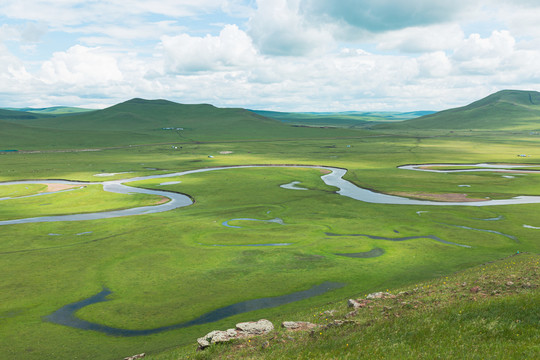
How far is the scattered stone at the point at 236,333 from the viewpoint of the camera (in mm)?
23305

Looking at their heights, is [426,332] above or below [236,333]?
above

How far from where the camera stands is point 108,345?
29219mm

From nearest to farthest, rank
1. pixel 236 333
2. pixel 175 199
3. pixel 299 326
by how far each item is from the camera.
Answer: pixel 236 333, pixel 299 326, pixel 175 199

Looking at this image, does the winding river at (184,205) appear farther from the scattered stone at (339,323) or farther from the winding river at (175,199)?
the scattered stone at (339,323)

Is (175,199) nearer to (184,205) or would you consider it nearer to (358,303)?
(184,205)

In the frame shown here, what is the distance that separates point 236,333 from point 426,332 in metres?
10.9

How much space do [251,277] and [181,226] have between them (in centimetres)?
2460

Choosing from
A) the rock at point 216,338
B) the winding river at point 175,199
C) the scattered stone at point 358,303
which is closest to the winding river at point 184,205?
the winding river at point 175,199

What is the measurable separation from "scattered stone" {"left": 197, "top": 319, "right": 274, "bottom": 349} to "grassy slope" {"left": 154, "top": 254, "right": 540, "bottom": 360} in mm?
576

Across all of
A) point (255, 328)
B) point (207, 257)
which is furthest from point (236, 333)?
point (207, 257)

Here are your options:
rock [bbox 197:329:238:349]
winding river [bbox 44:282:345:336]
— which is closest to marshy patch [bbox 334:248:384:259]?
winding river [bbox 44:282:345:336]

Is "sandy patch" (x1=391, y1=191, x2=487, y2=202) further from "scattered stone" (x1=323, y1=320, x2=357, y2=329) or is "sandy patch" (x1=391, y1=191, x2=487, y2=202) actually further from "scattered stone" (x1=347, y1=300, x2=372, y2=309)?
"scattered stone" (x1=323, y1=320, x2=357, y2=329)

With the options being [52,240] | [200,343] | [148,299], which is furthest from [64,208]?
[200,343]

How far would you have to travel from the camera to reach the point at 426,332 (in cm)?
2064
